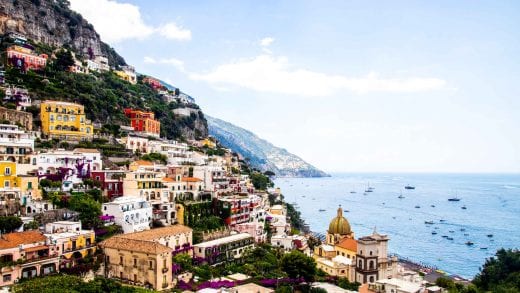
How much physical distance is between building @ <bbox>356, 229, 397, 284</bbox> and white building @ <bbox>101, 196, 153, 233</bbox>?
21.8 meters

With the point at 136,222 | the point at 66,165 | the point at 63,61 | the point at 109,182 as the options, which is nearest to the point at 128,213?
the point at 136,222

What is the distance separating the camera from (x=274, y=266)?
46656mm

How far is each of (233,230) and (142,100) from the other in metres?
45.6

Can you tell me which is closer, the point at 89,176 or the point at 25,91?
the point at 89,176

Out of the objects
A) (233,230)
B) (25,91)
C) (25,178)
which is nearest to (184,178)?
(233,230)

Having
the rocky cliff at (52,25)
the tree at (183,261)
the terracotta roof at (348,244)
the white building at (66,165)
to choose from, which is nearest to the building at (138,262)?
the tree at (183,261)

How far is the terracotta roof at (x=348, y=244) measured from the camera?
51897 millimetres

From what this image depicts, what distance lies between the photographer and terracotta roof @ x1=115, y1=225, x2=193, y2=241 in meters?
39.3

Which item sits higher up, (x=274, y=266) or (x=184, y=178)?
(x=184, y=178)

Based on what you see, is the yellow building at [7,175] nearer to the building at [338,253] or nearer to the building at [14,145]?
the building at [14,145]

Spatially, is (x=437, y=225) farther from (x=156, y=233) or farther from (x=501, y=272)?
(x=156, y=233)

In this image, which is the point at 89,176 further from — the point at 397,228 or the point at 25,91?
the point at 397,228

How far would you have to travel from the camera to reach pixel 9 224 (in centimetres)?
3531

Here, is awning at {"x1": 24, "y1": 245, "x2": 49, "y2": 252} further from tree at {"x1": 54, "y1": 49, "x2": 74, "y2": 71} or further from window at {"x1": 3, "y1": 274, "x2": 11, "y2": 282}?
tree at {"x1": 54, "y1": 49, "x2": 74, "y2": 71}
